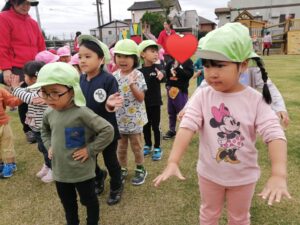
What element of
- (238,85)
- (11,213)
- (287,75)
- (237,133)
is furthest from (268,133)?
(287,75)

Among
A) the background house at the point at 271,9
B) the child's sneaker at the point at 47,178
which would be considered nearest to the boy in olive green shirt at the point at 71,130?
the child's sneaker at the point at 47,178

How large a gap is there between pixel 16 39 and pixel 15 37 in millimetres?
26

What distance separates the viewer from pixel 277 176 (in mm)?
1298

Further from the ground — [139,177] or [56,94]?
[56,94]

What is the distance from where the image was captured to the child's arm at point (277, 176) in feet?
4.09

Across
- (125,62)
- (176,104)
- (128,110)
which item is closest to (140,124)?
(128,110)

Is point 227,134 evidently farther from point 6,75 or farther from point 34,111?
point 6,75

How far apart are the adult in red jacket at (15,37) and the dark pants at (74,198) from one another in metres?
1.90

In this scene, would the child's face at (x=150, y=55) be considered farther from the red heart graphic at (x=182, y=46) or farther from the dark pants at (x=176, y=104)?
the dark pants at (x=176, y=104)

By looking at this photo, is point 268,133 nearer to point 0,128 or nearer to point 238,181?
point 238,181

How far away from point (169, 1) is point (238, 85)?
46.8 meters

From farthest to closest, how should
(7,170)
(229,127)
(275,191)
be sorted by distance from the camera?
1. (7,170)
2. (229,127)
3. (275,191)

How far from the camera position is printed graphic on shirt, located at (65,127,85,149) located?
6.47 ft

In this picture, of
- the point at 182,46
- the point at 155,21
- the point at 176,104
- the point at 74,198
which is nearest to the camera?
the point at 74,198
